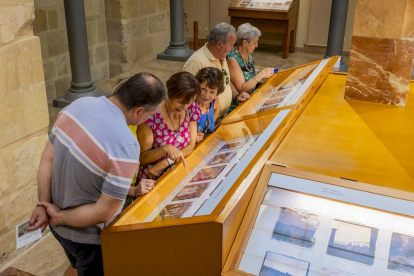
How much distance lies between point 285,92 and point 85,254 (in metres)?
2.28

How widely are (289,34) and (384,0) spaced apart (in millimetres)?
6669

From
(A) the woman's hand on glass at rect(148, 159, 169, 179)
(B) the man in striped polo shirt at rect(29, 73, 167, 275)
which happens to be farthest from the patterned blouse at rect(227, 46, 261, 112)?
(B) the man in striped polo shirt at rect(29, 73, 167, 275)

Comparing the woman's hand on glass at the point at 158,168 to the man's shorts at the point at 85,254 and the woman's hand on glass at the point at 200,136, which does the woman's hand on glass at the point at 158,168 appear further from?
the man's shorts at the point at 85,254

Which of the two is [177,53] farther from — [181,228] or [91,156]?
[181,228]

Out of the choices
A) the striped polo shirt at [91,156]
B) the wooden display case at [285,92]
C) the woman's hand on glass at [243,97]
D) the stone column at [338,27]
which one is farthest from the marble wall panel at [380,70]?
the stone column at [338,27]

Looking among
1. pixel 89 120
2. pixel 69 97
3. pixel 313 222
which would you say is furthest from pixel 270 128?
pixel 69 97

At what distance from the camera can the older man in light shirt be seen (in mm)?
3871

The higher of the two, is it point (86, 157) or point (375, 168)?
point (86, 157)

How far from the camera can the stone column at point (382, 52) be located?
3.29 meters

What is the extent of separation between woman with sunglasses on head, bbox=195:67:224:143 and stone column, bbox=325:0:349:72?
178 inches

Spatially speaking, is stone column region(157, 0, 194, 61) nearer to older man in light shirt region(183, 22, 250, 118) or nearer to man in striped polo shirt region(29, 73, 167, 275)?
older man in light shirt region(183, 22, 250, 118)

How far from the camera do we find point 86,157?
2.03m

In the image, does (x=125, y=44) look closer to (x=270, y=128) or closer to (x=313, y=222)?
(x=270, y=128)

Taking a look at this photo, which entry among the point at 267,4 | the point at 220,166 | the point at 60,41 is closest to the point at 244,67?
the point at 220,166
